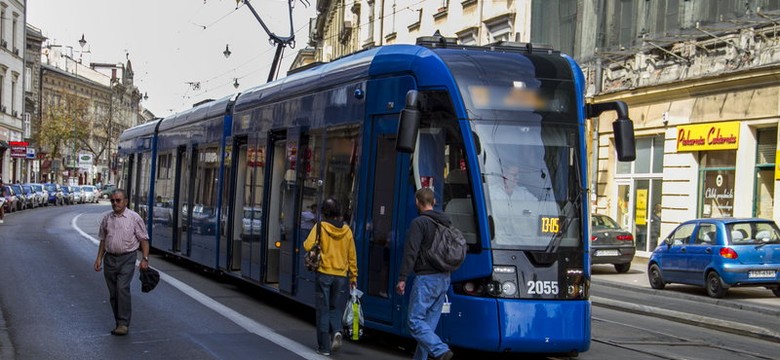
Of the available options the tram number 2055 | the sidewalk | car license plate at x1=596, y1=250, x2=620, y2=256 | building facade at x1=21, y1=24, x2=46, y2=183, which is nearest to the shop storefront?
car license plate at x1=596, y1=250, x2=620, y2=256

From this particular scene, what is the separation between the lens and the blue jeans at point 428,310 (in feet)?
30.0

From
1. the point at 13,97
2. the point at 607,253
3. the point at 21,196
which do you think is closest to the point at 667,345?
the point at 607,253

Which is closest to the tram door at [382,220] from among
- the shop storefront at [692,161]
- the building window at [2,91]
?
the shop storefront at [692,161]

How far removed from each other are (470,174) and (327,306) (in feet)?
6.44

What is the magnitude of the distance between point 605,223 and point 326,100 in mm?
16120

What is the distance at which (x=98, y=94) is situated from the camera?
12275cm

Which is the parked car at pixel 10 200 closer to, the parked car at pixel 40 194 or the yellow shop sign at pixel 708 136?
the parked car at pixel 40 194

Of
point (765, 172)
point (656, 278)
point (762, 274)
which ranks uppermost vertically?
point (765, 172)

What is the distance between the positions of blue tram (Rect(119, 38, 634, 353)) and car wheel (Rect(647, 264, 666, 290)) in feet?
36.8

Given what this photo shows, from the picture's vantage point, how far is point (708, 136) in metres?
26.9

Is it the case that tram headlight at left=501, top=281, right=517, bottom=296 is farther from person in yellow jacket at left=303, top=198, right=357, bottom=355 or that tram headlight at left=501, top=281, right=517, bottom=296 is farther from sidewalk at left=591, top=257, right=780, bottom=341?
sidewalk at left=591, top=257, right=780, bottom=341

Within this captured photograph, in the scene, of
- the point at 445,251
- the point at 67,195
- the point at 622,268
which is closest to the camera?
the point at 445,251

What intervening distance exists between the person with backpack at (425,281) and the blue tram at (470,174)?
551 mm

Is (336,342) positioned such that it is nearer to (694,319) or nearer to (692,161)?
(694,319)
